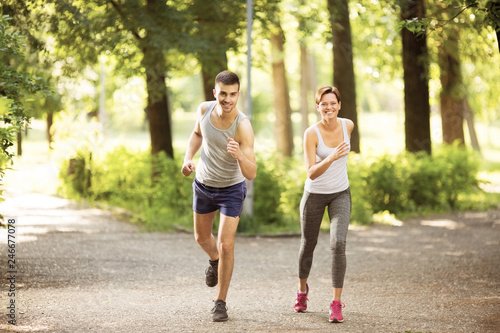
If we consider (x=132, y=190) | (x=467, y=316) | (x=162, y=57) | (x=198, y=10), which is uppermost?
(x=198, y=10)

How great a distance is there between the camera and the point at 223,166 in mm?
6031

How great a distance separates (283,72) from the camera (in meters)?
25.4

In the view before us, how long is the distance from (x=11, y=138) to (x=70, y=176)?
485 inches

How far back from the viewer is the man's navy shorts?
6.09 metres

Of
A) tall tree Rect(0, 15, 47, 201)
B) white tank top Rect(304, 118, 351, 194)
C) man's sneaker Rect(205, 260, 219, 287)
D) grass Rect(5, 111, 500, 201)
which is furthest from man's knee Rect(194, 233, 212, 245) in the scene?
grass Rect(5, 111, 500, 201)

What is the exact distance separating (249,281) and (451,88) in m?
14.6

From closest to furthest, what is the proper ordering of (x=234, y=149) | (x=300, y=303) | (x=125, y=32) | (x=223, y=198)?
(x=234, y=149), (x=223, y=198), (x=300, y=303), (x=125, y=32)

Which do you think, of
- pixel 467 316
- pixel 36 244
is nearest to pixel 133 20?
pixel 36 244

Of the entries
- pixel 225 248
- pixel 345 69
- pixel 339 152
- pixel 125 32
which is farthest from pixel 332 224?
pixel 345 69

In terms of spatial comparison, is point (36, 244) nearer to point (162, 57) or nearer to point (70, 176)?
point (162, 57)

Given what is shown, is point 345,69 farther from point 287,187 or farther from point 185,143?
point 185,143

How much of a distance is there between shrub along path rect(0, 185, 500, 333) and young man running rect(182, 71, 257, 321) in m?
0.63

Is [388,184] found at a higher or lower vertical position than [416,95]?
lower

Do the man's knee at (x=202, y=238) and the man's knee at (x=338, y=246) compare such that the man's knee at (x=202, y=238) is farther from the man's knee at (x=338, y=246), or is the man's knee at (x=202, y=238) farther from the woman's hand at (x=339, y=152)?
the woman's hand at (x=339, y=152)
